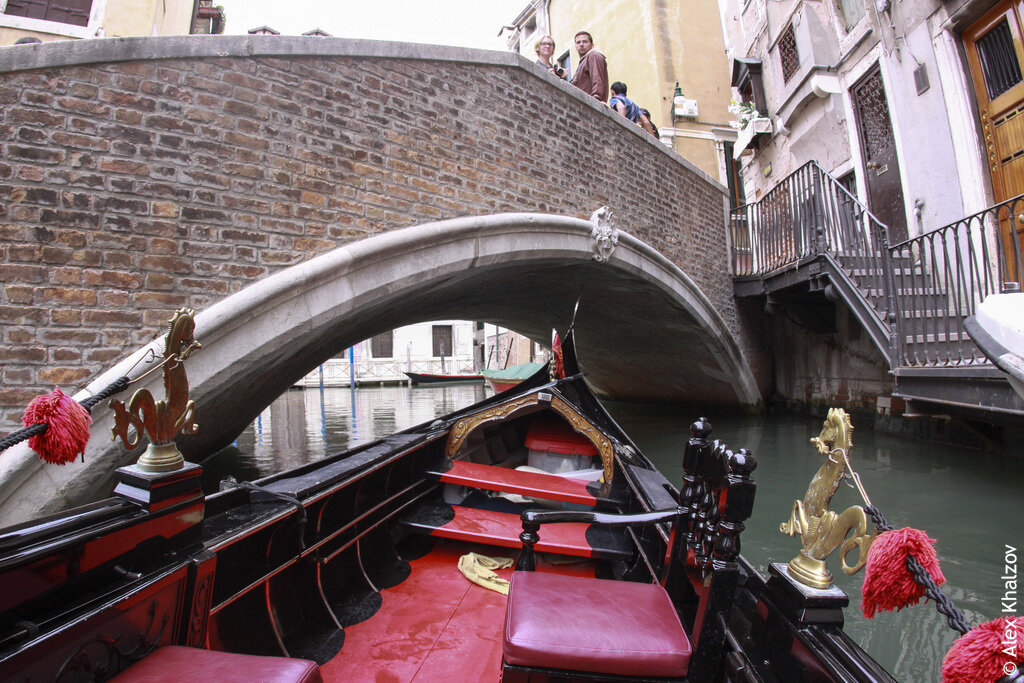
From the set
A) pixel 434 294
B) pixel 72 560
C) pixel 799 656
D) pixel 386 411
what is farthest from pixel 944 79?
pixel 386 411

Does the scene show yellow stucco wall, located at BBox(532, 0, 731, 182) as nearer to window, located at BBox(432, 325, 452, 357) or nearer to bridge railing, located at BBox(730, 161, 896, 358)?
bridge railing, located at BBox(730, 161, 896, 358)

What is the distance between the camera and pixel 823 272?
544 cm

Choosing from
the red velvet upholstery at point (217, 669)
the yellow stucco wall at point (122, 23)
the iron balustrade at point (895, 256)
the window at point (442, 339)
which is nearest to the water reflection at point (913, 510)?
the iron balustrade at point (895, 256)

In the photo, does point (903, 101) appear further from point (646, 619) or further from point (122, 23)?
point (122, 23)

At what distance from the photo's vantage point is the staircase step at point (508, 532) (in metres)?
1.91

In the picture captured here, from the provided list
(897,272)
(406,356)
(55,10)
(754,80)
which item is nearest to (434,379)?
(406,356)

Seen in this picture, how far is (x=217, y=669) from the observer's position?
32.0 inches

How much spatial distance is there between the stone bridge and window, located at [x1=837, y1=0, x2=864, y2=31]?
380 centimetres

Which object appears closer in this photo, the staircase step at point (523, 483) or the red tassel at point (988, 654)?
the red tassel at point (988, 654)

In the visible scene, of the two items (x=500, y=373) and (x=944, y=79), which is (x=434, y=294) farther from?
(x=500, y=373)

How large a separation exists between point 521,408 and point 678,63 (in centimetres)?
1089

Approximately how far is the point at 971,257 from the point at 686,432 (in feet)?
13.6

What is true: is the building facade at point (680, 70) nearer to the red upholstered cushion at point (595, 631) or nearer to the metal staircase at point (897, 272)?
the metal staircase at point (897, 272)

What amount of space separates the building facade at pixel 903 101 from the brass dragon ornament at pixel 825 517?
16.5ft
